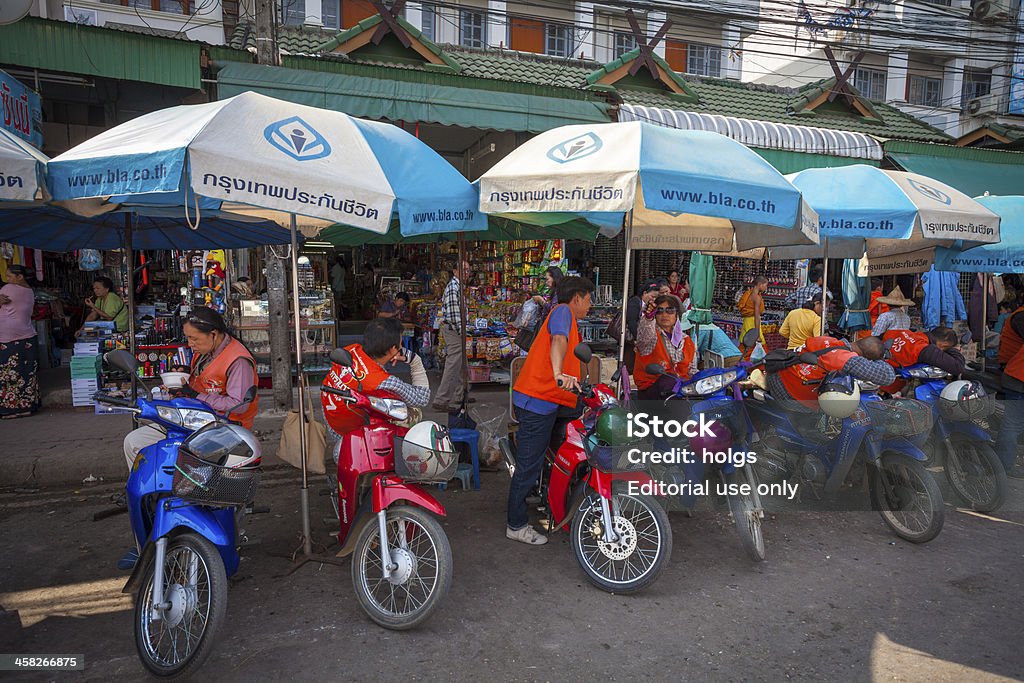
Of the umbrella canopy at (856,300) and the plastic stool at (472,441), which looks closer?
the plastic stool at (472,441)

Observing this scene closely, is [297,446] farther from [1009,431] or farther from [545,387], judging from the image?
[1009,431]

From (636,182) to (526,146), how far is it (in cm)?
130

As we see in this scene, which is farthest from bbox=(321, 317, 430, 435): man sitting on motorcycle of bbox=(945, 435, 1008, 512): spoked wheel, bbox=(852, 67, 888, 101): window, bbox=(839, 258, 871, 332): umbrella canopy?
bbox=(852, 67, 888, 101): window

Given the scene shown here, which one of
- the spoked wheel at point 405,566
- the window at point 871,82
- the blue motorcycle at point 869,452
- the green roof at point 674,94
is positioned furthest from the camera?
the window at point 871,82

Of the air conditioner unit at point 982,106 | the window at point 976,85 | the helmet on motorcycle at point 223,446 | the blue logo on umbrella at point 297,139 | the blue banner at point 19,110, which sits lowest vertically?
the helmet on motorcycle at point 223,446

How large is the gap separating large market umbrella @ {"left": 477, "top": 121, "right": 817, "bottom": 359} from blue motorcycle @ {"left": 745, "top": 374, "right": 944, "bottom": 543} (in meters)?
1.35

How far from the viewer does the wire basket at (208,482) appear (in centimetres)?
302

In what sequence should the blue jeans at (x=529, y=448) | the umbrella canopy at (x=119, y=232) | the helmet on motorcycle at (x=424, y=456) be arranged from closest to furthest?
the helmet on motorcycle at (x=424, y=456), the blue jeans at (x=529, y=448), the umbrella canopy at (x=119, y=232)

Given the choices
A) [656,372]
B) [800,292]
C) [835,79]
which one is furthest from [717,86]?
[656,372]

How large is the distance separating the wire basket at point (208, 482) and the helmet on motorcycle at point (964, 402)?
512 cm

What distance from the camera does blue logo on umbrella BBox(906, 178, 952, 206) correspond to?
5688 mm

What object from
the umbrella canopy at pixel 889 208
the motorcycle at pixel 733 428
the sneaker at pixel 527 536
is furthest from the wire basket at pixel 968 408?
the sneaker at pixel 527 536

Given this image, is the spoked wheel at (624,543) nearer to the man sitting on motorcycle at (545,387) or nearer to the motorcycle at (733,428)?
the man sitting on motorcycle at (545,387)

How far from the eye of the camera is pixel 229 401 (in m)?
3.83
